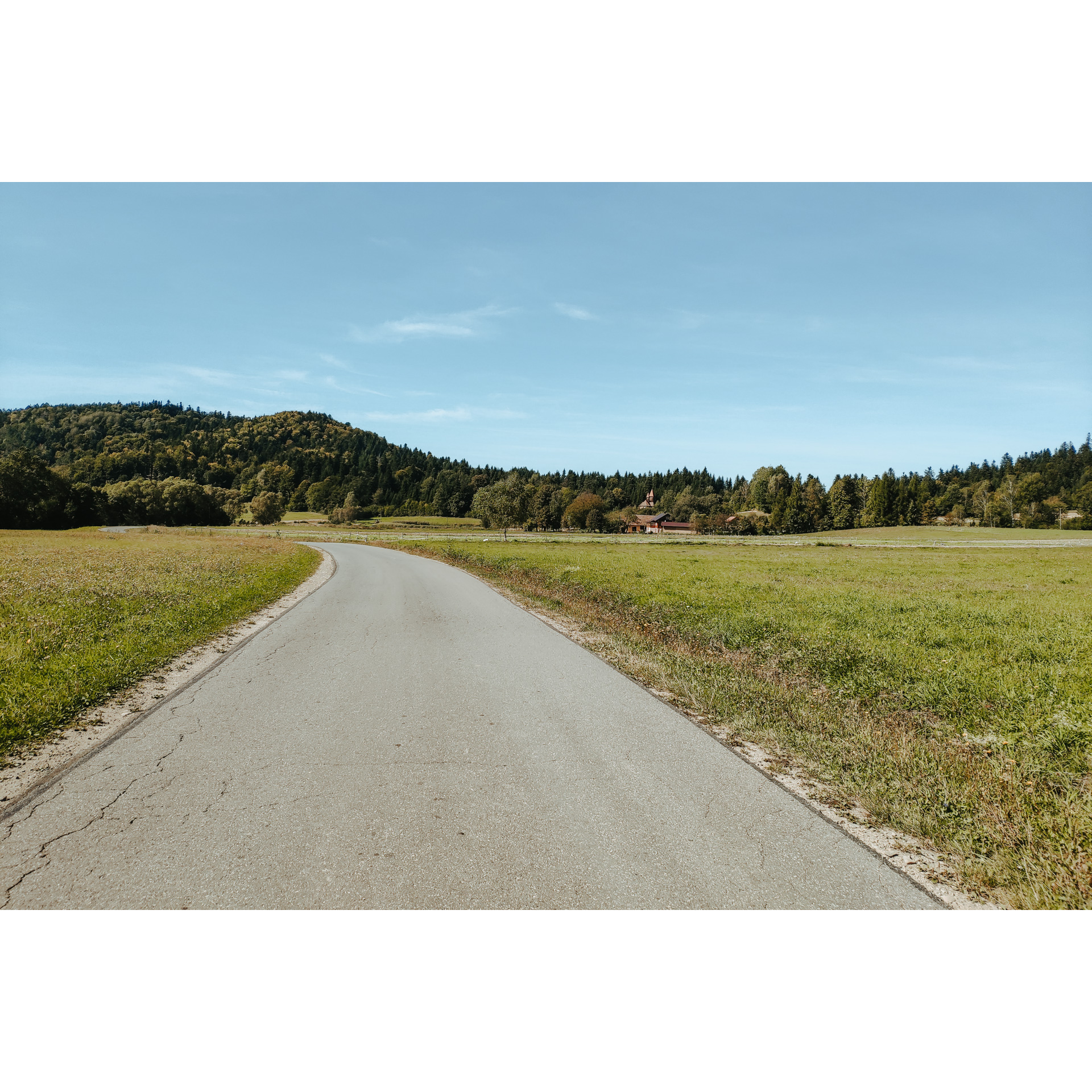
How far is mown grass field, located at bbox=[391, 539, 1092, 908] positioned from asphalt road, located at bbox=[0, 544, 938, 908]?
77cm

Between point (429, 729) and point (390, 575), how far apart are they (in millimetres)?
20658

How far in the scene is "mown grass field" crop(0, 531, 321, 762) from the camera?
A: 7090 millimetres

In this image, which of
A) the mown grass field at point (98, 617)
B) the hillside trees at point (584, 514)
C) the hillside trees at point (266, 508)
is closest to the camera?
the mown grass field at point (98, 617)

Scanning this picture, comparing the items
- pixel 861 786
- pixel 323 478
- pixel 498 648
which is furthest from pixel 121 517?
pixel 861 786

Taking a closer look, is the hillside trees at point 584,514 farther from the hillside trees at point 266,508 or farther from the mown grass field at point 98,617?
the mown grass field at point 98,617

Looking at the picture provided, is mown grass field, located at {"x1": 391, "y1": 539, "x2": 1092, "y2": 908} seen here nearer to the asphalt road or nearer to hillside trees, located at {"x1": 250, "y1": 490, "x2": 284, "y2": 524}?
the asphalt road

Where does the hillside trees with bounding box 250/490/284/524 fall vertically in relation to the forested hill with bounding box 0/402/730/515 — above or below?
below

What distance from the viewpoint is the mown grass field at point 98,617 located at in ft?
23.3

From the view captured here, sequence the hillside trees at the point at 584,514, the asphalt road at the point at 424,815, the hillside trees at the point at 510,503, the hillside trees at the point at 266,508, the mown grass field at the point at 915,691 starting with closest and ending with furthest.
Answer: the asphalt road at the point at 424,815 → the mown grass field at the point at 915,691 → the hillside trees at the point at 510,503 → the hillside trees at the point at 266,508 → the hillside trees at the point at 584,514

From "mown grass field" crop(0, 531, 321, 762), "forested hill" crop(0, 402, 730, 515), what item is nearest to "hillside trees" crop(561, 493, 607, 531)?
"forested hill" crop(0, 402, 730, 515)

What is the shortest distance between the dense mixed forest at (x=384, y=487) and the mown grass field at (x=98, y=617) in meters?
67.4

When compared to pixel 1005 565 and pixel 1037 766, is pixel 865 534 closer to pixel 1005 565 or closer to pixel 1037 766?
pixel 1005 565

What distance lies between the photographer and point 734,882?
3561 mm

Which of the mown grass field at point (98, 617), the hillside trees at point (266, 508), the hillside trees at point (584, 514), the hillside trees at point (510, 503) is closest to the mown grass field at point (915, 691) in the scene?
the mown grass field at point (98, 617)
